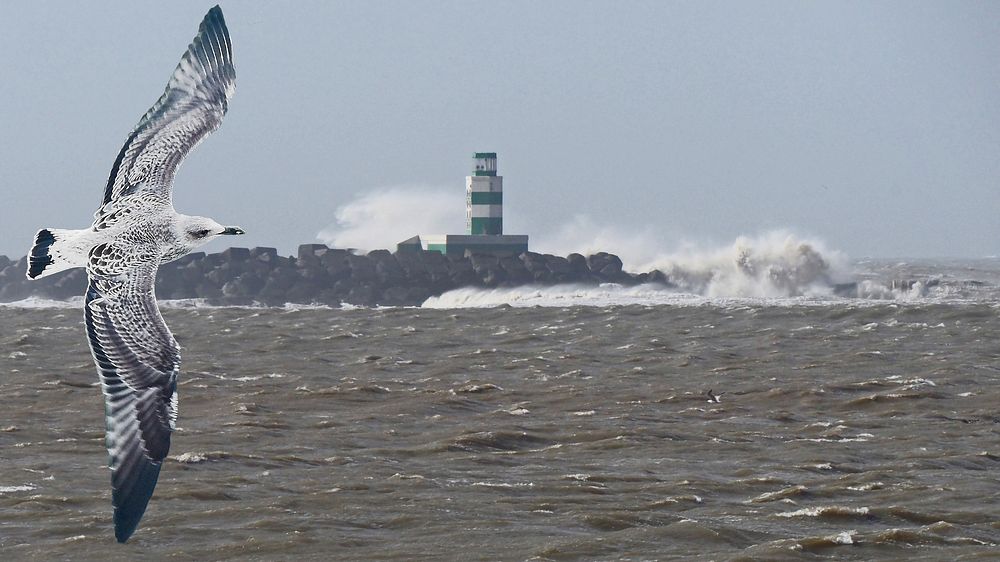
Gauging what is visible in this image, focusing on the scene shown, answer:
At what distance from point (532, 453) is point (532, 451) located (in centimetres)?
17

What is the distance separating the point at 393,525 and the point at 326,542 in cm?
100

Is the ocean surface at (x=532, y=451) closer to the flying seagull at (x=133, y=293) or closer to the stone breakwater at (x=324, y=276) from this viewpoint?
the flying seagull at (x=133, y=293)

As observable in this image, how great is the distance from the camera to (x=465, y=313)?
5250 cm

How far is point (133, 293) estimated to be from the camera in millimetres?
6684

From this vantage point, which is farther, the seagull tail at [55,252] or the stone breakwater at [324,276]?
the stone breakwater at [324,276]

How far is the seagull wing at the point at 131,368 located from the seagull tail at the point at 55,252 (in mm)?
114

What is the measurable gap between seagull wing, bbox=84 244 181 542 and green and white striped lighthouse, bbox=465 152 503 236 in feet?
237

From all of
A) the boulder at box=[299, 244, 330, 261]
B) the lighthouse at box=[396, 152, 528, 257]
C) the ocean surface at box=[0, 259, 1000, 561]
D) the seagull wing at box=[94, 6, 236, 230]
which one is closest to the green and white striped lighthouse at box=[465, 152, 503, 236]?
the lighthouse at box=[396, 152, 528, 257]

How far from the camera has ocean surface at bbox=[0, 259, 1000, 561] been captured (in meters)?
13.7

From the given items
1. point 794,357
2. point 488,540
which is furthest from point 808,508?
point 794,357

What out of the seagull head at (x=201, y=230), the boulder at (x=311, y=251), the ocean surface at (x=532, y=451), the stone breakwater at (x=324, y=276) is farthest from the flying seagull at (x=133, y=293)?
the boulder at (x=311, y=251)

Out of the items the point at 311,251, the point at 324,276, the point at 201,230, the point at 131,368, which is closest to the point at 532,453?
the point at 131,368

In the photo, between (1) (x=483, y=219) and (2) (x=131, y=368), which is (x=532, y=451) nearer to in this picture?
(2) (x=131, y=368)

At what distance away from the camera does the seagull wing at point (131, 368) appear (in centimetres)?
645
